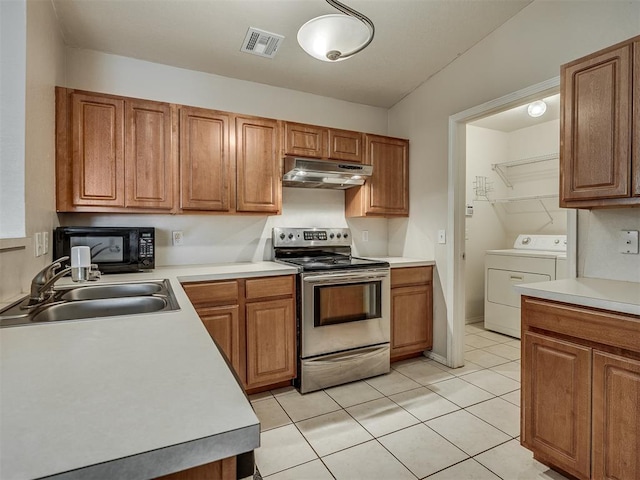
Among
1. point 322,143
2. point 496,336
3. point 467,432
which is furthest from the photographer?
point 496,336

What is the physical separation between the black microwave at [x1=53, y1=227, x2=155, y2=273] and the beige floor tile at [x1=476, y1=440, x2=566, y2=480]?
2.35 m

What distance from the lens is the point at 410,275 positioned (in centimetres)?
300

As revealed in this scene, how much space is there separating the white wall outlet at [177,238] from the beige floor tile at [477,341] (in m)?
2.97

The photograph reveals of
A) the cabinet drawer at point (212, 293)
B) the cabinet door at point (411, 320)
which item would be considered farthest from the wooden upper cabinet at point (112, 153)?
the cabinet door at point (411, 320)

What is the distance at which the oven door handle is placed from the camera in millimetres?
2492

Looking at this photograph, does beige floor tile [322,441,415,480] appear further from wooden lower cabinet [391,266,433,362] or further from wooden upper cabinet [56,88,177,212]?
wooden upper cabinet [56,88,177,212]

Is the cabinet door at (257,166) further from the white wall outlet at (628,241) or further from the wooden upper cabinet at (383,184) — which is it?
the white wall outlet at (628,241)

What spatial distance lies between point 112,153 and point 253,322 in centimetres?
150

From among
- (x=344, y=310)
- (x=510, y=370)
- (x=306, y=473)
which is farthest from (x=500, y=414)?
Answer: (x=306, y=473)

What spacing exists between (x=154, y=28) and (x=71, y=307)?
74.9 inches

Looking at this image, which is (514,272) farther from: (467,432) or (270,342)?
(270,342)

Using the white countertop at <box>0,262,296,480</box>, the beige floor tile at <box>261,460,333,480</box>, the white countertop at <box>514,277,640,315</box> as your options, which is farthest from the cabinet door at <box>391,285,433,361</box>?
the white countertop at <box>0,262,296,480</box>

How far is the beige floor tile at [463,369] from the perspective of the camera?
2.81 meters

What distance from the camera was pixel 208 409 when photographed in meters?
0.57
